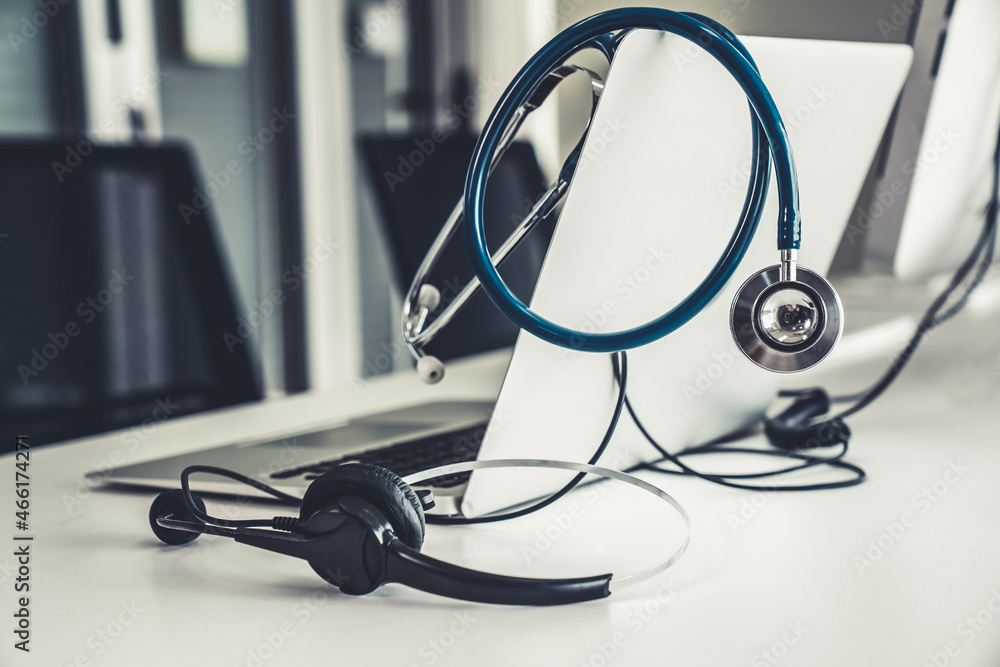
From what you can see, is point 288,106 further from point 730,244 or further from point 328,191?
point 730,244

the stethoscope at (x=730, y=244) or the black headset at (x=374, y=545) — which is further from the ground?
the stethoscope at (x=730, y=244)

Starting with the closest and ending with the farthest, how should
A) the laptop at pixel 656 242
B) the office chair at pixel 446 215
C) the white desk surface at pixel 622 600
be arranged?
the white desk surface at pixel 622 600 < the laptop at pixel 656 242 < the office chair at pixel 446 215

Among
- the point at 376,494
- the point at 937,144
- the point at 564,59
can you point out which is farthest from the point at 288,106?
the point at 376,494

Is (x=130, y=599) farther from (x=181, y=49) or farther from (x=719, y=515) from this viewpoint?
(x=181, y=49)

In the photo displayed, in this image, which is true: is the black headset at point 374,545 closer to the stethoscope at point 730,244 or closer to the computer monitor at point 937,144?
the stethoscope at point 730,244

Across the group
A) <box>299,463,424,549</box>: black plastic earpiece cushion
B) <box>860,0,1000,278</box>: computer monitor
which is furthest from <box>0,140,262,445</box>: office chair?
<box>860,0,1000,278</box>: computer monitor

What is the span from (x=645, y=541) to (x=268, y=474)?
310mm

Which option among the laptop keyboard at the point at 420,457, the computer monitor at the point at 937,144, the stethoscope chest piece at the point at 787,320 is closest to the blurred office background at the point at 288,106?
the computer monitor at the point at 937,144

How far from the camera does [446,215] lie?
1587mm

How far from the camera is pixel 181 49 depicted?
2.62 metres

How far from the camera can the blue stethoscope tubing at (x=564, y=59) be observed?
1.58 ft

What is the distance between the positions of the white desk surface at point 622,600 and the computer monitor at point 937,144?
1.10ft

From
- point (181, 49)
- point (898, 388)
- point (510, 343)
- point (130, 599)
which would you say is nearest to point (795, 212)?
point (130, 599)

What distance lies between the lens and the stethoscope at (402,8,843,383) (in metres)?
0.45
